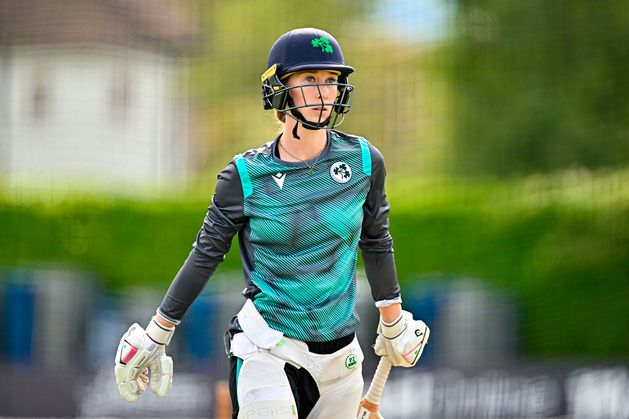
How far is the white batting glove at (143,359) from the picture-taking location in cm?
411

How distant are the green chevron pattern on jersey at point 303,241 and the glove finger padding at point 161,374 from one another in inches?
16.6

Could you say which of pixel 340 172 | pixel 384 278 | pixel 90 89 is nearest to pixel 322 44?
pixel 340 172

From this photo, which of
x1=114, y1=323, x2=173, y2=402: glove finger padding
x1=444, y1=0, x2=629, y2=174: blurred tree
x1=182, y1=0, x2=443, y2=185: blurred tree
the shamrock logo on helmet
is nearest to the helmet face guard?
the shamrock logo on helmet

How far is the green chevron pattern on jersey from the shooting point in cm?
394

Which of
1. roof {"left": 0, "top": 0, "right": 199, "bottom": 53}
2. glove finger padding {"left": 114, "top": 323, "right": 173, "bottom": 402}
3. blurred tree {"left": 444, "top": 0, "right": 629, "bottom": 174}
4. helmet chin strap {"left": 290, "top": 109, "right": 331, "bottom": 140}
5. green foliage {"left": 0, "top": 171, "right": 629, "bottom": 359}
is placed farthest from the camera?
blurred tree {"left": 444, "top": 0, "right": 629, "bottom": 174}

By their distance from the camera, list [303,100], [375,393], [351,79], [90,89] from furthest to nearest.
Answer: [351,79], [90,89], [375,393], [303,100]

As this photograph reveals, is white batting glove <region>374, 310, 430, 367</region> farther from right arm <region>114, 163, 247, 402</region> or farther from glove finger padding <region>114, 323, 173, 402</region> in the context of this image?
glove finger padding <region>114, 323, 173, 402</region>

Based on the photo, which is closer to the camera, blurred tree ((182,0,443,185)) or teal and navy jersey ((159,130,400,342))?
teal and navy jersey ((159,130,400,342))

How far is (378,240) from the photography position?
4.23 metres

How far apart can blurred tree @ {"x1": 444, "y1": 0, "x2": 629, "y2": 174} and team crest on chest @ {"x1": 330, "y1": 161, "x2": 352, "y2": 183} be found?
5.54 m

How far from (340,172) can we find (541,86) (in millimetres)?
5738

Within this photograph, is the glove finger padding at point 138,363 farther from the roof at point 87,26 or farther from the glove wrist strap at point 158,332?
the roof at point 87,26

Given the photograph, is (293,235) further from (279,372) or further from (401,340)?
(401,340)

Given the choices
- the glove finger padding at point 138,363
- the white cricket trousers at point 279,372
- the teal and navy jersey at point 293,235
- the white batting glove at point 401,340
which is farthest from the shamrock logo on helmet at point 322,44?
the glove finger padding at point 138,363
